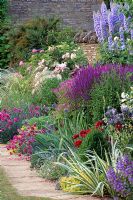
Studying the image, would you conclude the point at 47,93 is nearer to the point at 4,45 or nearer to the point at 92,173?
the point at 92,173

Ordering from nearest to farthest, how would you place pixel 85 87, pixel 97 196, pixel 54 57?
pixel 97 196, pixel 85 87, pixel 54 57

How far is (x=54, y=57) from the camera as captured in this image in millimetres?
14594

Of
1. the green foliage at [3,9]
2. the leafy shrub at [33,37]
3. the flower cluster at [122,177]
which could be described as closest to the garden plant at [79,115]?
the flower cluster at [122,177]

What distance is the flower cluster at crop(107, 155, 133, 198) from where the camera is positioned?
244 inches

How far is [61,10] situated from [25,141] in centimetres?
1514

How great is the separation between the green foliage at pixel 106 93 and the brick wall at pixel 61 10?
1360cm

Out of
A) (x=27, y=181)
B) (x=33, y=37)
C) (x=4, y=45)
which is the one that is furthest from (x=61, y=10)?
(x=27, y=181)

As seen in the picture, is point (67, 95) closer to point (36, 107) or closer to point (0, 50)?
point (36, 107)

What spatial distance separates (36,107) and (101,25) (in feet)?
8.07

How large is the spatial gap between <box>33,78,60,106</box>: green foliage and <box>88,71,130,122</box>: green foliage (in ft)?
7.98

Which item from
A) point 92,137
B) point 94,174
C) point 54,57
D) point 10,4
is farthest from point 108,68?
point 10,4

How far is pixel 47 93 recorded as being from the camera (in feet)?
38.7

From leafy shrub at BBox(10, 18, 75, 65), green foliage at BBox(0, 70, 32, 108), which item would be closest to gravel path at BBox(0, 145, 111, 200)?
green foliage at BBox(0, 70, 32, 108)

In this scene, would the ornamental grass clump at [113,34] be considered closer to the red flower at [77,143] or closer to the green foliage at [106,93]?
the green foliage at [106,93]
